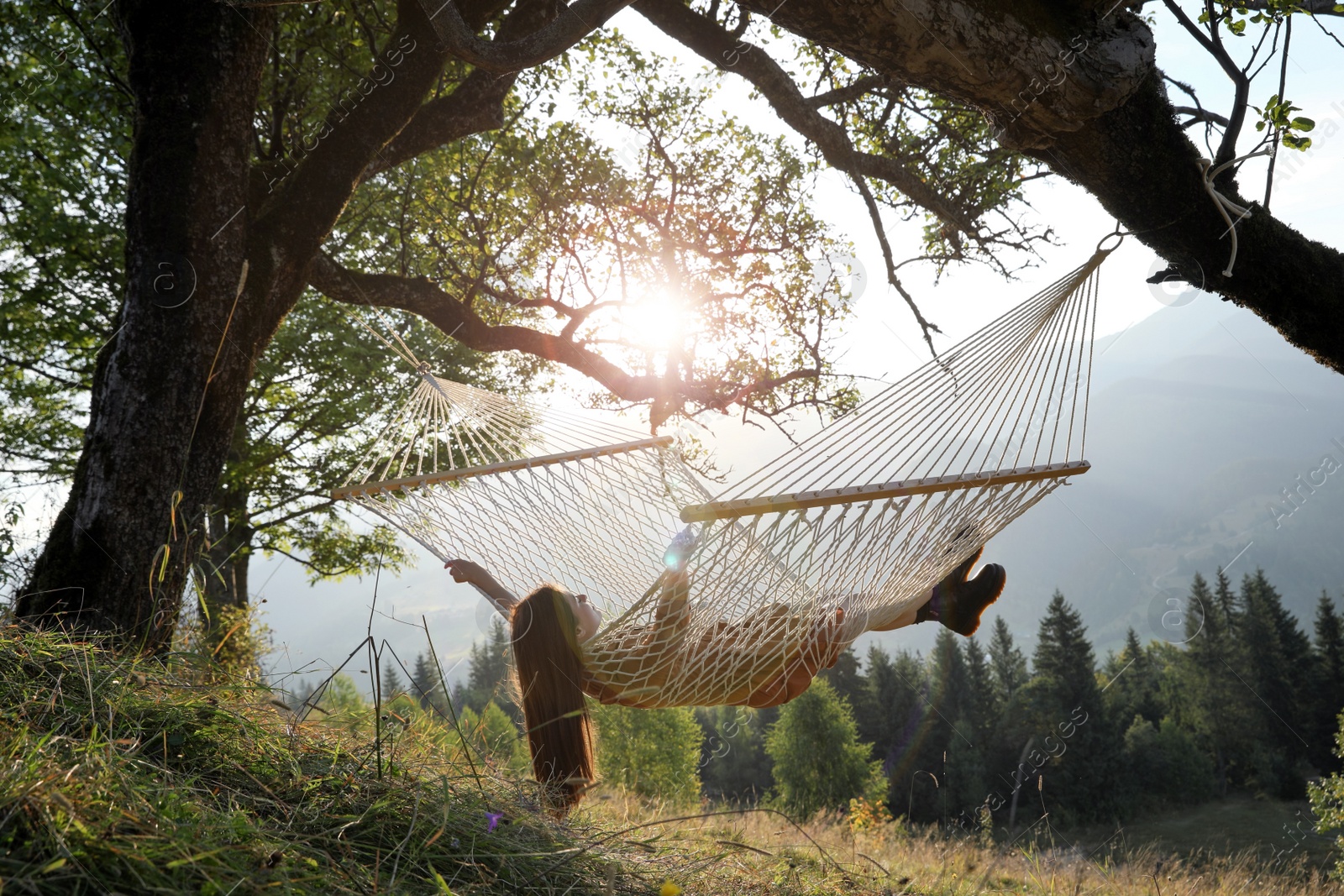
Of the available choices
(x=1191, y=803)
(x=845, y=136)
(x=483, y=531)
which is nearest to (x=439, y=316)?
(x=483, y=531)

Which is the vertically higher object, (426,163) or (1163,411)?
(426,163)

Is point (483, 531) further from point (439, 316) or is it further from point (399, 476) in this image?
point (439, 316)

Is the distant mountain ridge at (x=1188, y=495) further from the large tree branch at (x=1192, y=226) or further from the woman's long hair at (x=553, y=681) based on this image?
the woman's long hair at (x=553, y=681)

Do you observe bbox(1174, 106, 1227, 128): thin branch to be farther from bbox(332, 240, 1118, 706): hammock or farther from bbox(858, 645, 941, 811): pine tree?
bbox(858, 645, 941, 811): pine tree

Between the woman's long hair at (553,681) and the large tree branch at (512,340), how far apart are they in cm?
200

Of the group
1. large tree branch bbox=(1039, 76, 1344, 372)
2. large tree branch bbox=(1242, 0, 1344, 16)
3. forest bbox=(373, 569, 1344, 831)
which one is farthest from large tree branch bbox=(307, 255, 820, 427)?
forest bbox=(373, 569, 1344, 831)

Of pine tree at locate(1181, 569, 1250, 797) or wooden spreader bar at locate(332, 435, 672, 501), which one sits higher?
wooden spreader bar at locate(332, 435, 672, 501)

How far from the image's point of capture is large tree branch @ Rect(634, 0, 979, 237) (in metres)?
2.65

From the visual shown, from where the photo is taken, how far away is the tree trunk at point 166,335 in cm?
180

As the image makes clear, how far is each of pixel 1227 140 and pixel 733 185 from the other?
3.53m

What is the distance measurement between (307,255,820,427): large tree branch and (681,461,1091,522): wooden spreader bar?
7.87ft

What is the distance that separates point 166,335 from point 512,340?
220 centimetres

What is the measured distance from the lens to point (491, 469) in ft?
8.11

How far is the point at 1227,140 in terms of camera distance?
1.80 m
